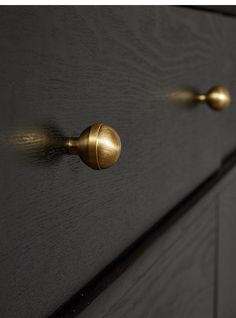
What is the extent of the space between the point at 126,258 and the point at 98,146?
111mm

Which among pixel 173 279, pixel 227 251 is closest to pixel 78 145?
pixel 173 279

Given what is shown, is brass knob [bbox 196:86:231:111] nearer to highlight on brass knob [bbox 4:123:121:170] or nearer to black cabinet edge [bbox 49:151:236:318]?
black cabinet edge [bbox 49:151:236:318]

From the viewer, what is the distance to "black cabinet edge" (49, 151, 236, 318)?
0.78ft

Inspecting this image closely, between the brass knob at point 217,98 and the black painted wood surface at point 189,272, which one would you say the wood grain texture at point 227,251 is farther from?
the brass knob at point 217,98

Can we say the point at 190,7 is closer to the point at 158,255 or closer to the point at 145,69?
the point at 145,69

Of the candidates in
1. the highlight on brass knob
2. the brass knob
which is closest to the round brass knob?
the highlight on brass knob

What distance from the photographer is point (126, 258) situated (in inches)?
11.7

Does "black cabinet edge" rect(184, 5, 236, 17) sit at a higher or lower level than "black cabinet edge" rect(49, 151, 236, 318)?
higher

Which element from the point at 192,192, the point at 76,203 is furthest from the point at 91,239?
the point at 192,192

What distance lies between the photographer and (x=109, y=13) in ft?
0.83

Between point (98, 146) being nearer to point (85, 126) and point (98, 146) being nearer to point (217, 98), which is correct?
point (85, 126)

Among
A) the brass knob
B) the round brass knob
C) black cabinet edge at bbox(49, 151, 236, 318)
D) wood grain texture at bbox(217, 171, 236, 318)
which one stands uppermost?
the brass knob

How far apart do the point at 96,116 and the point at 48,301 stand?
0.10m

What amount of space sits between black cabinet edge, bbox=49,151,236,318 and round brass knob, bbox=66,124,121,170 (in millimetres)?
78
